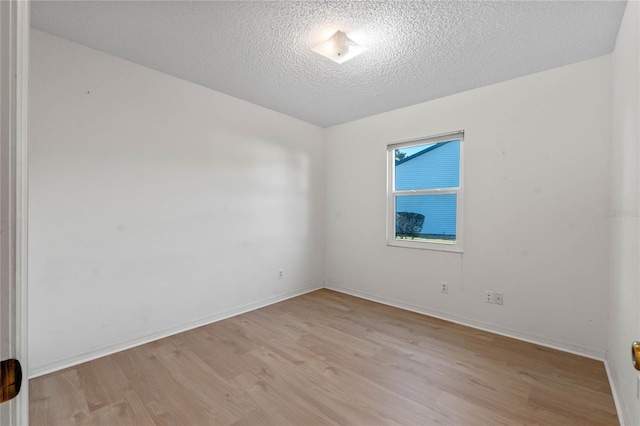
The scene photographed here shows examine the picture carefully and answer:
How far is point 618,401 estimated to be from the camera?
1806mm

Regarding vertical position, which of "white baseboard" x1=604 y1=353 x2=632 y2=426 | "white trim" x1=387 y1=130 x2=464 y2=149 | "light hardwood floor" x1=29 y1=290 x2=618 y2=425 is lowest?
"light hardwood floor" x1=29 y1=290 x2=618 y2=425

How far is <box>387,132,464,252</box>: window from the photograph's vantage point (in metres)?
3.22

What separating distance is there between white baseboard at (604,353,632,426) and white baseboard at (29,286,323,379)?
3133 millimetres

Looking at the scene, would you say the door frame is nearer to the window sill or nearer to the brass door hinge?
the brass door hinge

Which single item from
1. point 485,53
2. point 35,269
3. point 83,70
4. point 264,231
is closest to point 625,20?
point 485,53

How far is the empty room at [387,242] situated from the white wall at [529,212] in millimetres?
18

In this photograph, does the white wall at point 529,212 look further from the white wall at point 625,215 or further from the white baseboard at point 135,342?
the white baseboard at point 135,342

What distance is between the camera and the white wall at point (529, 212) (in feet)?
7.84

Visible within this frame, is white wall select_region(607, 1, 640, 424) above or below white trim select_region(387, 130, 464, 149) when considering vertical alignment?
below

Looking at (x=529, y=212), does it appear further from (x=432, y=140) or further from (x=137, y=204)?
(x=137, y=204)

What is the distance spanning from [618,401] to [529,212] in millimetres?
1493

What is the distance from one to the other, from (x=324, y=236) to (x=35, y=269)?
3.24 meters

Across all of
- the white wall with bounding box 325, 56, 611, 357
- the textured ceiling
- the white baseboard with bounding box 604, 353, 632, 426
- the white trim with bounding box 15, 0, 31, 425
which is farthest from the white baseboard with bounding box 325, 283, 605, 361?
the white trim with bounding box 15, 0, 31, 425

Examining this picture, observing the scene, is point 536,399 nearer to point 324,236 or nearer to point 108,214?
point 324,236
